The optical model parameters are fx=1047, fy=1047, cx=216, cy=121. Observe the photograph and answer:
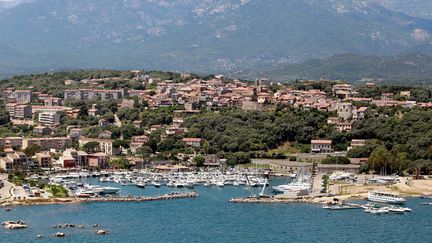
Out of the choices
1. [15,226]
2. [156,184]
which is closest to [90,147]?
[156,184]

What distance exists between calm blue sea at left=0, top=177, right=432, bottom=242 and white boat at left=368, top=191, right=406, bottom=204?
41 cm

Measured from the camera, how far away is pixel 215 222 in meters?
30.5

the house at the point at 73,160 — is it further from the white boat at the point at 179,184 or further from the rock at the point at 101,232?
the rock at the point at 101,232

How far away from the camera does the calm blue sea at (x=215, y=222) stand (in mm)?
27953

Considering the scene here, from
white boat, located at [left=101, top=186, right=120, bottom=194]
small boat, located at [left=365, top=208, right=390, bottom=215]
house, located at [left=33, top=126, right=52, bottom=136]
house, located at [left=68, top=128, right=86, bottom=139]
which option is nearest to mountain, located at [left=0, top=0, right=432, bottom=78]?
house, located at [left=33, top=126, right=52, bottom=136]

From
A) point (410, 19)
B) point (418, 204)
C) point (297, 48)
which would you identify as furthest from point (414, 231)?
point (410, 19)

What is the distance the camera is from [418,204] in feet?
112

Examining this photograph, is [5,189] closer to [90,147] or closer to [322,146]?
[90,147]

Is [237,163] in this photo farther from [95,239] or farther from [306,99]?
[95,239]

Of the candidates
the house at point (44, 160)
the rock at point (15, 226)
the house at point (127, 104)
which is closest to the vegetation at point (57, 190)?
the rock at point (15, 226)

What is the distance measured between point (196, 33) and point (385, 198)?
122383 millimetres

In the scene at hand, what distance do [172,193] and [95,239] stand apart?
32.0 feet

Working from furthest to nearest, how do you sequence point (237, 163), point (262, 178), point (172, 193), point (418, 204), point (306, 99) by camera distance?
point (306, 99) < point (237, 163) < point (262, 178) < point (172, 193) < point (418, 204)

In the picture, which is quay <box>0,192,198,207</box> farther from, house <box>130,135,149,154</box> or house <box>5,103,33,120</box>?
house <box>5,103,33,120</box>
